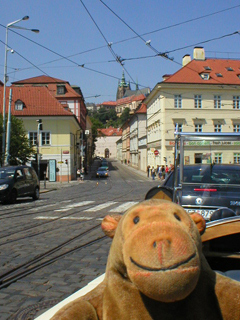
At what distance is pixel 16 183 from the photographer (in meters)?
19.2

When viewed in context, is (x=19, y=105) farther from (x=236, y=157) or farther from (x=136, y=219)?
(x=136, y=219)

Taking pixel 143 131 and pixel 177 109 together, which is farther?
pixel 143 131

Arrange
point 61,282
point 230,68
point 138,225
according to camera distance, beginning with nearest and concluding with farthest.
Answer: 1. point 138,225
2. point 61,282
3. point 230,68

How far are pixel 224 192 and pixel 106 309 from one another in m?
7.30

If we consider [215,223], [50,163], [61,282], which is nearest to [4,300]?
[61,282]

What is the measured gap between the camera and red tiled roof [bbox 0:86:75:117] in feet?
158

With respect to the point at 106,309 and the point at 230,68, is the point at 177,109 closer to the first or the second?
the point at 230,68

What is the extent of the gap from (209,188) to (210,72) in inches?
1842

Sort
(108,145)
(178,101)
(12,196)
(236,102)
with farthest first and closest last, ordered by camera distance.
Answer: (108,145), (178,101), (236,102), (12,196)

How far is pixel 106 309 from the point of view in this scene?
205cm

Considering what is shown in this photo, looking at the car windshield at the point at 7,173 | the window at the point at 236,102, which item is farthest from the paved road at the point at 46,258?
the window at the point at 236,102

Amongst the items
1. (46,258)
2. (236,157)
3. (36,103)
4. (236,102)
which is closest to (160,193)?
(236,157)

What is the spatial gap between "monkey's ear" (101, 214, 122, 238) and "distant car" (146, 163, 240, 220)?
20.3 feet

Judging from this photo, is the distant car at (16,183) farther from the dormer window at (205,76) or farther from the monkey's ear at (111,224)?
the dormer window at (205,76)
